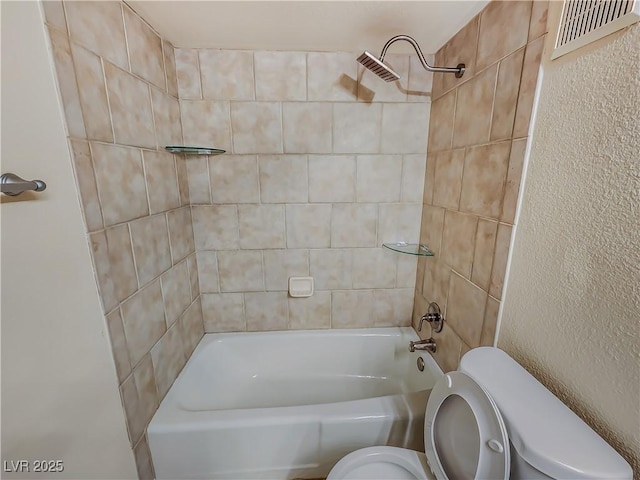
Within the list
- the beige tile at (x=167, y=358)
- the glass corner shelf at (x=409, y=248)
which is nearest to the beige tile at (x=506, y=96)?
the glass corner shelf at (x=409, y=248)

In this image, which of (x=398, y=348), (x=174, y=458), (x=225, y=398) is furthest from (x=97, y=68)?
(x=398, y=348)

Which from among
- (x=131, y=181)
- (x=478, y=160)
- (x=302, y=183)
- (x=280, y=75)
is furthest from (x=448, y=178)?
(x=131, y=181)

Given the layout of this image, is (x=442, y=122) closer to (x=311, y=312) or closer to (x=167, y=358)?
(x=311, y=312)

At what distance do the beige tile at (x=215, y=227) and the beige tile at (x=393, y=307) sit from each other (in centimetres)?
89

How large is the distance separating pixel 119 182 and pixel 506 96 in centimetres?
125

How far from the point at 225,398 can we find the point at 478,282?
55.2 inches

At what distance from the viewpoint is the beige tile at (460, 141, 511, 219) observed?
881mm

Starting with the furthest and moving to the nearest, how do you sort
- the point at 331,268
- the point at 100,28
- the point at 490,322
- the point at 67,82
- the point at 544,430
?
the point at 331,268, the point at 490,322, the point at 100,28, the point at 67,82, the point at 544,430

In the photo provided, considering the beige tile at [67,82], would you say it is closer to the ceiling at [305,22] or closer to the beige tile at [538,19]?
the ceiling at [305,22]

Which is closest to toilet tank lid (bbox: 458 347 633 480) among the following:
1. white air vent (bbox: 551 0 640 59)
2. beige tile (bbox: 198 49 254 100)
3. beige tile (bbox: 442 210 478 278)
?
beige tile (bbox: 442 210 478 278)

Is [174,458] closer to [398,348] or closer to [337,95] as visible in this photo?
[398,348]

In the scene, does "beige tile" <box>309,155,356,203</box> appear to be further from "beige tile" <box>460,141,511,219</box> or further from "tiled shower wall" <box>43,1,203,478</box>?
"tiled shower wall" <box>43,1,203,478</box>

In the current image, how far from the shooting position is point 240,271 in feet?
5.08

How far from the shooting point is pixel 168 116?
122cm
